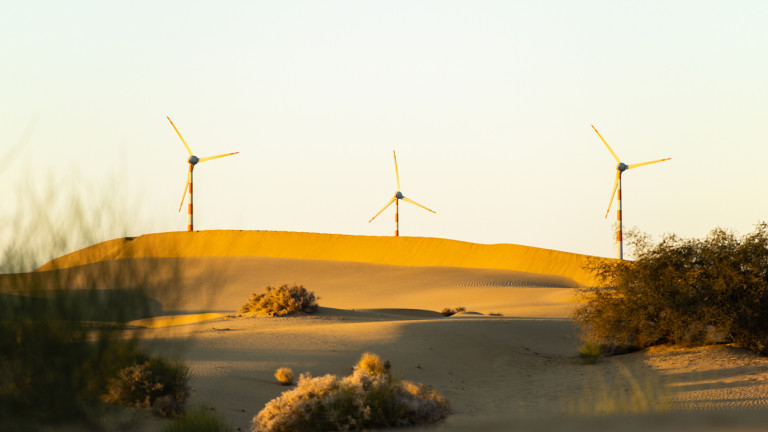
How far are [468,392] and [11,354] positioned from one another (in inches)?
417

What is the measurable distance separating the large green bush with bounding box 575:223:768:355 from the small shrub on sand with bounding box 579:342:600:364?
515 mm

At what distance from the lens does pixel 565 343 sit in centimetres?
2762

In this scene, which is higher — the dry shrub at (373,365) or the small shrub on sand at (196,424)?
the dry shrub at (373,365)

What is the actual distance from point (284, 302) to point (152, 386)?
1822 cm

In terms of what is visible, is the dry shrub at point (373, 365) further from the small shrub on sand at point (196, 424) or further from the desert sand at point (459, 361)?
the small shrub on sand at point (196, 424)

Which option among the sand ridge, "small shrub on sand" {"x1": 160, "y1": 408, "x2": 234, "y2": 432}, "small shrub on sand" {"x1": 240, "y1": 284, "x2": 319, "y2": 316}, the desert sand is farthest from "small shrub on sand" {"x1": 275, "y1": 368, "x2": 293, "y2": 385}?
the sand ridge

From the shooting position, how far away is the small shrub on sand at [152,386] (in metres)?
12.7

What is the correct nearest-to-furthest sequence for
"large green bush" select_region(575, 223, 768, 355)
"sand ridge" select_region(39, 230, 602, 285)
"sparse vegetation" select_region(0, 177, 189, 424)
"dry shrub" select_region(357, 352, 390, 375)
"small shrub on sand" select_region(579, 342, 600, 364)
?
"sparse vegetation" select_region(0, 177, 189, 424)
"dry shrub" select_region(357, 352, 390, 375)
"large green bush" select_region(575, 223, 768, 355)
"small shrub on sand" select_region(579, 342, 600, 364)
"sand ridge" select_region(39, 230, 602, 285)

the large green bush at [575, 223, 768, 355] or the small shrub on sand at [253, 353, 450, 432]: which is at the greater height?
the large green bush at [575, 223, 768, 355]

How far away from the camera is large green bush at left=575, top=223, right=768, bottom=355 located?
67.5 feet

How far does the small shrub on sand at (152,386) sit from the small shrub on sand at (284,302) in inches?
666

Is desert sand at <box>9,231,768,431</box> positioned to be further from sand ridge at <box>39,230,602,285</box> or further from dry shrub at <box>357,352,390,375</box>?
sand ridge at <box>39,230,602,285</box>

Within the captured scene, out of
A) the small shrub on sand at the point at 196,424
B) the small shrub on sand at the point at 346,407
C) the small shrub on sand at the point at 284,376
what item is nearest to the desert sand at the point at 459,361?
the small shrub on sand at the point at 284,376

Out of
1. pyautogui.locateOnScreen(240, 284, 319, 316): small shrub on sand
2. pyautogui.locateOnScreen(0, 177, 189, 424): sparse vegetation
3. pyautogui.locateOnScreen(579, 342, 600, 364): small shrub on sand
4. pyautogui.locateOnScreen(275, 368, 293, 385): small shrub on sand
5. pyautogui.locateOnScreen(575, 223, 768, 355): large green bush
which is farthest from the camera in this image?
pyautogui.locateOnScreen(240, 284, 319, 316): small shrub on sand
